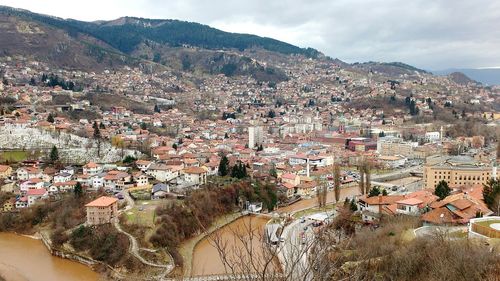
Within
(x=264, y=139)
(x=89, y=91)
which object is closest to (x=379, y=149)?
(x=264, y=139)

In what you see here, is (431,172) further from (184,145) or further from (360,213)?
(184,145)

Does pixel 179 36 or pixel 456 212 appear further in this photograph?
pixel 179 36

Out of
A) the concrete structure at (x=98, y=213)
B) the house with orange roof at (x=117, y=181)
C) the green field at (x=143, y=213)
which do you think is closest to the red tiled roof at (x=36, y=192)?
the house with orange roof at (x=117, y=181)

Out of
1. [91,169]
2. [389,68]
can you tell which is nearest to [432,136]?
[91,169]

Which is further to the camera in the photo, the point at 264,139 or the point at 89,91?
the point at 89,91

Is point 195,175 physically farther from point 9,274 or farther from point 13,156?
Result: point 13,156

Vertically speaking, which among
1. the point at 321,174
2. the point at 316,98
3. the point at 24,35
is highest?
the point at 24,35

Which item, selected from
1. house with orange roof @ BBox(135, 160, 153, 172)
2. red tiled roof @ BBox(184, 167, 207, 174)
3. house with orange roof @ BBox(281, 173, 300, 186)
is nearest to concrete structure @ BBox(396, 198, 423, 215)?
house with orange roof @ BBox(281, 173, 300, 186)
